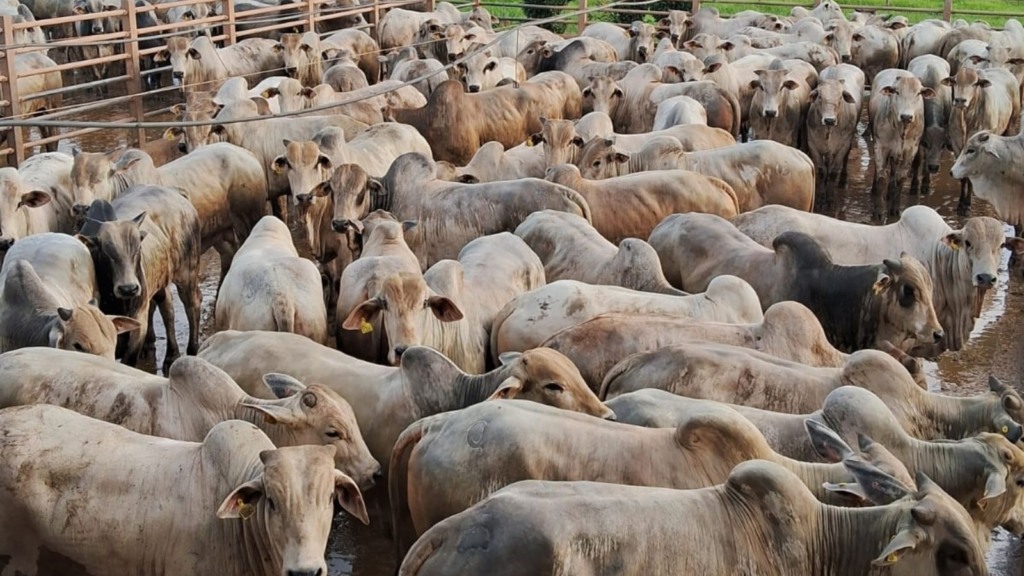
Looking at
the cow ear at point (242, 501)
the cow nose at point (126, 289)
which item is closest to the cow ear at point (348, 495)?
the cow ear at point (242, 501)

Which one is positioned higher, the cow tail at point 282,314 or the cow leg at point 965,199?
the cow tail at point 282,314

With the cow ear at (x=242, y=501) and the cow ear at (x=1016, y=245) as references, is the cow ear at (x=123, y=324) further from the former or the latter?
the cow ear at (x=1016, y=245)

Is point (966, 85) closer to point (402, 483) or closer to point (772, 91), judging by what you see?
point (772, 91)

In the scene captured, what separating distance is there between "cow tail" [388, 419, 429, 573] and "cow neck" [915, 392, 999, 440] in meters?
2.41

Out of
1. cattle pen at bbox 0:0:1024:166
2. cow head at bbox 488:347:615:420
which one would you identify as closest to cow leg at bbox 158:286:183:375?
cattle pen at bbox 0:0:1024:166

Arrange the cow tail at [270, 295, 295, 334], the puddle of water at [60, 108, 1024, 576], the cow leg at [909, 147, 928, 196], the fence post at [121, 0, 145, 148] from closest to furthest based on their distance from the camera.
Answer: the puddle of water at [60, 108, 1024, 576]
the cow tail at [270, 295, 295, 334]
the cow leg at [909, 147, 928, 196]
the fence post at [121, 0, 145, 148]

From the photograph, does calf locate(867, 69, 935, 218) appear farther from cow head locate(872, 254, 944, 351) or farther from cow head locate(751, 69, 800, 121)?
cow head locate(872, 254, 944, 351)

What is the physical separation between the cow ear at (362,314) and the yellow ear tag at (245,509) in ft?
8.12

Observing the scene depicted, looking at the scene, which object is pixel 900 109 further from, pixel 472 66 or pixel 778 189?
pixel 472 66

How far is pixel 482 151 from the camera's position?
37.4ft

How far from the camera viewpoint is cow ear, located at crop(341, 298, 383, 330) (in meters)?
7.21

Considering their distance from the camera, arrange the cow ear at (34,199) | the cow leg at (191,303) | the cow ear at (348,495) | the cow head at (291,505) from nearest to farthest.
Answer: the cow head at (291,505), the cow ear at (348,495), the cow ear at (34,199), the cow leg at (191,303)

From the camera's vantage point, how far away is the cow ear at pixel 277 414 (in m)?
5.52

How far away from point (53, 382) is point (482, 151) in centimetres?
594
